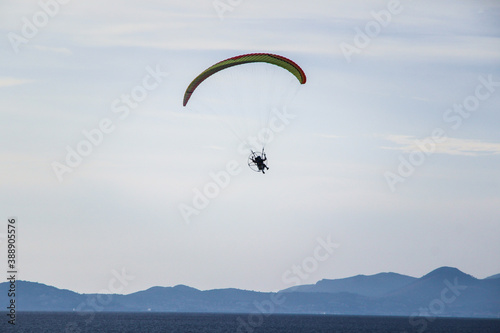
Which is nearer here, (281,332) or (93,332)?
(93,332)

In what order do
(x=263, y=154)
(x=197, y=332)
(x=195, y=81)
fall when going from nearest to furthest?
(x=263, y=154) < (x=195, y=81) < (x=197, y=332)

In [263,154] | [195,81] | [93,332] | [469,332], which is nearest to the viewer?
[263,154]

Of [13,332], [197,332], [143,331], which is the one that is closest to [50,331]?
[13,332]

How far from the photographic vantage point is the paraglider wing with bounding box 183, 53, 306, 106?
6644 centimetres

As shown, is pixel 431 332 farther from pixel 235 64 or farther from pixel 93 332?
pixel 235 64

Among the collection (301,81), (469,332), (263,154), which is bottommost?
(469,332)

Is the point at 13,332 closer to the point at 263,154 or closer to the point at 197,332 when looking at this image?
the point at 197,332

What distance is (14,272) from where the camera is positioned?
73.7 m

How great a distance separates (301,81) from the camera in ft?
227

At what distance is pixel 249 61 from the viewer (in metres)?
66.9

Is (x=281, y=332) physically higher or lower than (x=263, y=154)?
lower

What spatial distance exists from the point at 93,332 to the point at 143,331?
1269 centimetres

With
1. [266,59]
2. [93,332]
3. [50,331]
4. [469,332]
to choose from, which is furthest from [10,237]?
[469,332]

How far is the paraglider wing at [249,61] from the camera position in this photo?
218ft
